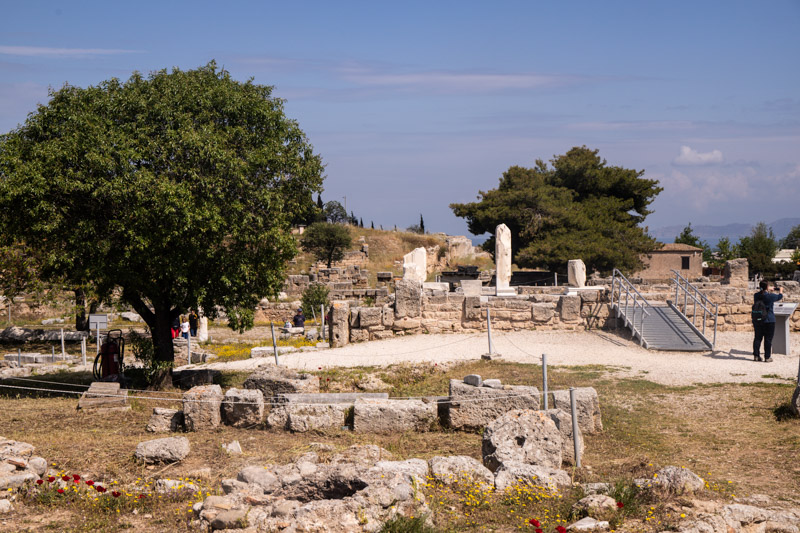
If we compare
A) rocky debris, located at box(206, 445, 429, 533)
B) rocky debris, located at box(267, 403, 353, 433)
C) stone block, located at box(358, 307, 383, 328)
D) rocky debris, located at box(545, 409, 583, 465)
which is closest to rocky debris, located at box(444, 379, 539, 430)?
rocky debris, located at box(545, 409, 583, 465)

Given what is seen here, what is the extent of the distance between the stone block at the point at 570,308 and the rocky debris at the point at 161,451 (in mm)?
13278

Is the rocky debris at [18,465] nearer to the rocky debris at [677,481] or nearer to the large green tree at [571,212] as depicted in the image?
the rocky debris at [677,481]

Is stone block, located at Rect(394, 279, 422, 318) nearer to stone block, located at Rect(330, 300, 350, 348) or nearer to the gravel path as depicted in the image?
the gravel path

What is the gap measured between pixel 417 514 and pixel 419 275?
1867 centimetres

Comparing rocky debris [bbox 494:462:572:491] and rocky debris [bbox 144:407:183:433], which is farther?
rocky debris [bbox 144:407:183:433]

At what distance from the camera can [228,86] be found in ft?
51.6

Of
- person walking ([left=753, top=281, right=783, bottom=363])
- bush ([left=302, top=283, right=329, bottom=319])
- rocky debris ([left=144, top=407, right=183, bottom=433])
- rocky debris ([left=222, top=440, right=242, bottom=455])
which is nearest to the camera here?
rocky debris ([left=222, top=440, right=242, bottom=455])

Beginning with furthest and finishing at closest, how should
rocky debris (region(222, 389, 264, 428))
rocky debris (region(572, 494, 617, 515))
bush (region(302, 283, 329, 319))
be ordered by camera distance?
bush (region(302, 283, 329, 319))
rocky debris (region(222, 389, 264, 428))
rocky debris (region(572, 494, 617, 515))

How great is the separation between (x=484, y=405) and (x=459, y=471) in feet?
10.1

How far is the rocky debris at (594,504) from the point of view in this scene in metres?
7.15

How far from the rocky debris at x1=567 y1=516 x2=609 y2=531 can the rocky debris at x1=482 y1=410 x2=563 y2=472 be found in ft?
5.81

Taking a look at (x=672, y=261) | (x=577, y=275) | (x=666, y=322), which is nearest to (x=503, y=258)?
(x=577, y=275)

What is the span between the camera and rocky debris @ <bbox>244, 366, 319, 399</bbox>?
12.9 metres

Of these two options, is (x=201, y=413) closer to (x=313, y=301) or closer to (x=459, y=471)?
(x=459, y=471)
